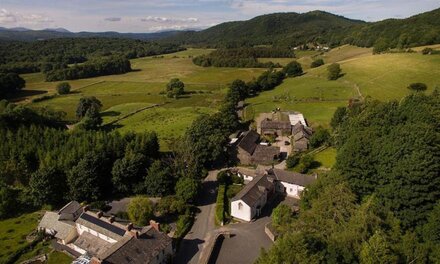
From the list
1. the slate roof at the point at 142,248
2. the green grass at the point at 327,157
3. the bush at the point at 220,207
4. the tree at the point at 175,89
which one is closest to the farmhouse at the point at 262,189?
the bush at the point at 220,207

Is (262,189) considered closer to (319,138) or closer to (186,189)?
(186,189)

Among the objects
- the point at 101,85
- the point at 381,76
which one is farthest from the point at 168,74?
the point at 381,76

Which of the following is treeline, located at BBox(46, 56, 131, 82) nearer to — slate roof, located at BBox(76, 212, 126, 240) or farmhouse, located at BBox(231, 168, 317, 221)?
farmhouse, located at BBox(231, 168, 317, 221)

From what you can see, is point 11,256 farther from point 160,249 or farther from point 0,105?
point 0,105

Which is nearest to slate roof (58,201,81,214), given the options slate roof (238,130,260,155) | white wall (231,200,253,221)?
white wall (231,200,253,221)

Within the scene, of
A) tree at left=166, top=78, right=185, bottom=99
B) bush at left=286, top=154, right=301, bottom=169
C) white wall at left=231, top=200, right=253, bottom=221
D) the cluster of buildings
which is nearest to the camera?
white wall at left=231, top=200, right=253, bottom=221

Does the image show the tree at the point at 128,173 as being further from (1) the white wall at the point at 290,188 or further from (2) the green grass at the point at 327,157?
(2) the green grass at the point at 327,157
